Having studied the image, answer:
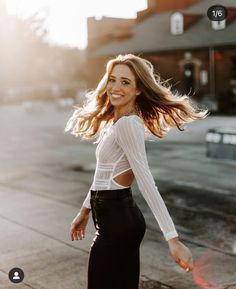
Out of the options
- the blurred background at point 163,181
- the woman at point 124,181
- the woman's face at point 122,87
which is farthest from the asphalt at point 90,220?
the woman's face at point 122,87

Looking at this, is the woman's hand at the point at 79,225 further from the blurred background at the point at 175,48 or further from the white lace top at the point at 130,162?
the blurred background at the point at 175,48

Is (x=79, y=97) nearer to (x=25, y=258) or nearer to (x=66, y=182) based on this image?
(x=66, y=182)

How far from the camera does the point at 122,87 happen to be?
3092 mm

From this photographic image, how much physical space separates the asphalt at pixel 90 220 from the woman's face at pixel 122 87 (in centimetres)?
243

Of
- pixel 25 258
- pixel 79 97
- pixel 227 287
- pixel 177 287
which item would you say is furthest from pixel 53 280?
pixel 79 97

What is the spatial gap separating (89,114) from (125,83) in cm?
41

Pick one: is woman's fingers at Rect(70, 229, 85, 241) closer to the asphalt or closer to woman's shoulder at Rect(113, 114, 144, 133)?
woman's shoulder at Rect(113, 114, 144, 133)

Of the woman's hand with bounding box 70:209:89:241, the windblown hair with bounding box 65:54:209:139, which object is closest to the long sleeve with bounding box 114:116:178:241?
the windblown hair with bounding box 65:54:209:139

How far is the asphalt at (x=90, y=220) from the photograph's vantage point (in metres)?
5.33

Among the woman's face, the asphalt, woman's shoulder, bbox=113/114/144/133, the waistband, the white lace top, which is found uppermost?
the woman's face

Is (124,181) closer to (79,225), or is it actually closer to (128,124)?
(128,124)

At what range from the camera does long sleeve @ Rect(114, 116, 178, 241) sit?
113 inches

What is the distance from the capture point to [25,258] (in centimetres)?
587

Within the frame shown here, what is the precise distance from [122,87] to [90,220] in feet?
15.7
